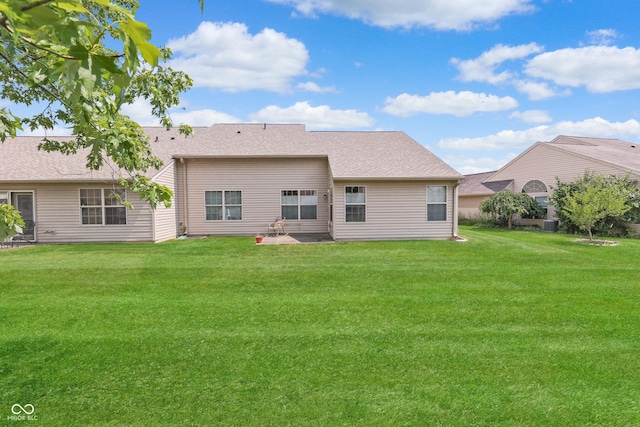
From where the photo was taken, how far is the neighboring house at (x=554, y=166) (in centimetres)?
1880

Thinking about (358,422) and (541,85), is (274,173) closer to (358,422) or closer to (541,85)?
(358,422)

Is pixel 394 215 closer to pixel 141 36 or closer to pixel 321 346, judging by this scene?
pixel 321 346

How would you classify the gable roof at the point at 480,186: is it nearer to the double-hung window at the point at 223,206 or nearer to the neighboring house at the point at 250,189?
the neighboring house at the point at 250,189

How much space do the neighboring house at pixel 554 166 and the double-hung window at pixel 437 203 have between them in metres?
9.62

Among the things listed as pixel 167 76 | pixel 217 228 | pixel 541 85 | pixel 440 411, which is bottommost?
pixel 440 411

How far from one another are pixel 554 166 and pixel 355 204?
1382 centimetres

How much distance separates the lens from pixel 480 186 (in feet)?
87.4

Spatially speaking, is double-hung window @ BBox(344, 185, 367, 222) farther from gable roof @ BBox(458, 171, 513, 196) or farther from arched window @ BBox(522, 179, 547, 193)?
gable roof @ BBox(458, 171, 513, 196)

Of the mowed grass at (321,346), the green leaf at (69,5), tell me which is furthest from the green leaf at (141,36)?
the mowed grass at (321,346)

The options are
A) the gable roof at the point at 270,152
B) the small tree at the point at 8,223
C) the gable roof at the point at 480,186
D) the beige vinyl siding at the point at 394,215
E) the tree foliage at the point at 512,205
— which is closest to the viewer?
the small tree at the point at 8,223

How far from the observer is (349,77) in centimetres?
1475

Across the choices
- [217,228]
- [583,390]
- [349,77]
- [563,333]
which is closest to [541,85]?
[349,77]

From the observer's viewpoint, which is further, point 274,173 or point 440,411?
point 274,173

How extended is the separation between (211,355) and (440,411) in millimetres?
2598
